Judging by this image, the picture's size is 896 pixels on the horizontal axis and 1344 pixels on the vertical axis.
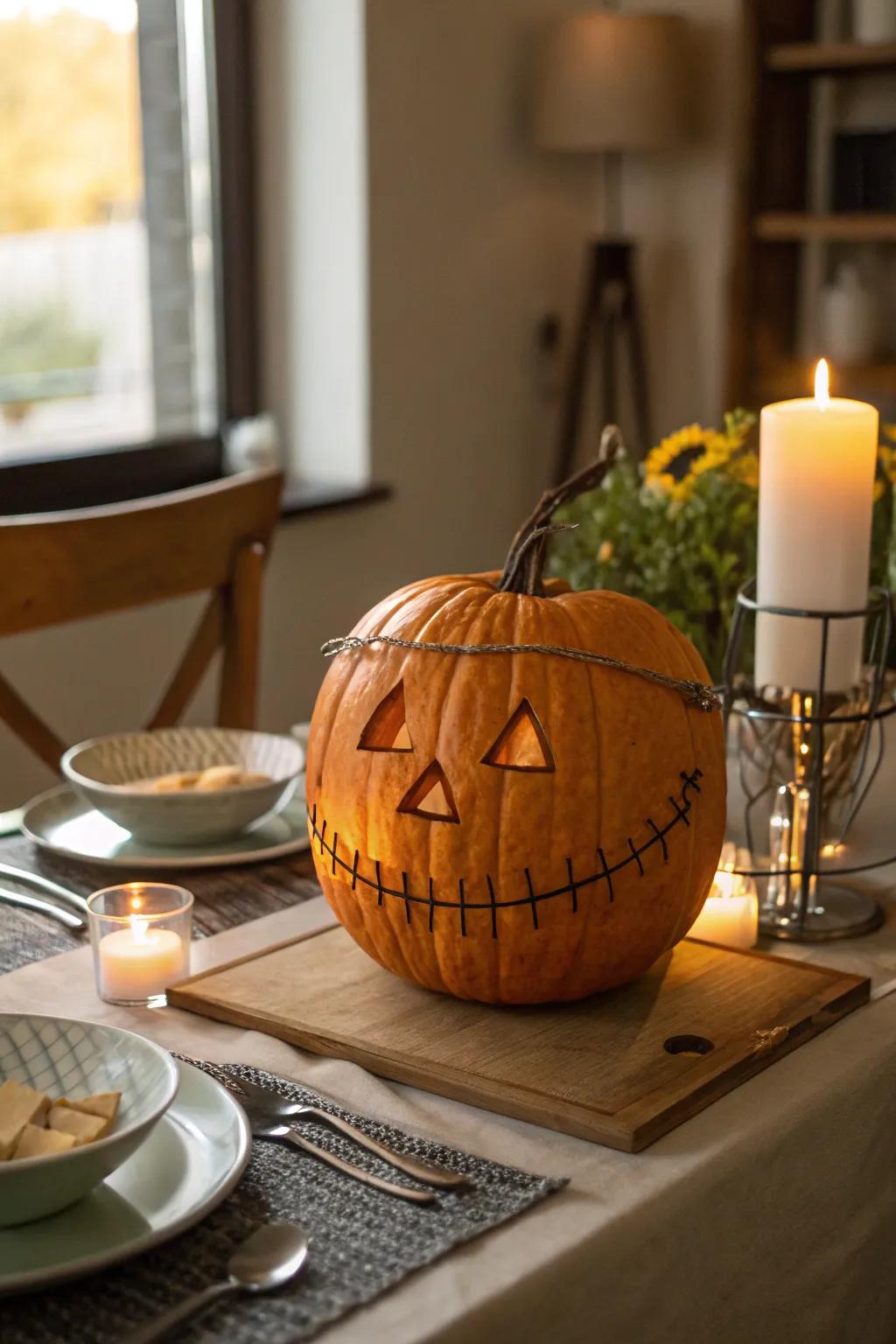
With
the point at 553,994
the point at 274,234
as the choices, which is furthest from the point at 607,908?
the point at 274,234

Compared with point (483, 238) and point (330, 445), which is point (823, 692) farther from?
point (483, 238)

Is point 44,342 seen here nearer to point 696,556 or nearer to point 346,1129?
A: point 696,556

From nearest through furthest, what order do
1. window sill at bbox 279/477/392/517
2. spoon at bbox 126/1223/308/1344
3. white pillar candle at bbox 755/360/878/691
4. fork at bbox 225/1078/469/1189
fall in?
spoon at bbox 126/1223/308/1344
fork at bbox 225/1078/469/1189
white pillar candle at bbox 755/360/878/691
window sill at bbox 279/477/392/517

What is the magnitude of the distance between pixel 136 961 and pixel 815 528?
0.45 m

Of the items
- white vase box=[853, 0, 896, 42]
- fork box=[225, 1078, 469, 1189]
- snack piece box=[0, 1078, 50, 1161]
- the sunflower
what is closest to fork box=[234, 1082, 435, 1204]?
fork box=[225, 1078, 469, 1189]

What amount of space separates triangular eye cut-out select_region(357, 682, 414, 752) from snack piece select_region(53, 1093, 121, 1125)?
0.77 feet

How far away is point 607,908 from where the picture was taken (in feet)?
2.58

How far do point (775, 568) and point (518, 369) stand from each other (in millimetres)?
2387

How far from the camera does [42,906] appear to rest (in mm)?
994

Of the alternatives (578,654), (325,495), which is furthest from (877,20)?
(578,654)

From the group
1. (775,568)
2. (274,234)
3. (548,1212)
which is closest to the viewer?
(548,1212)

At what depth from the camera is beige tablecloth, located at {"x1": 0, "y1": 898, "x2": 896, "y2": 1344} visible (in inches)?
23.2

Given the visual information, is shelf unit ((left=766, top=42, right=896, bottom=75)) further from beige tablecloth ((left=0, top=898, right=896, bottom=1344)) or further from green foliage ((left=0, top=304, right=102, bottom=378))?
beige tablecloth ((left=0, top=898, right=896, bottom=1344))

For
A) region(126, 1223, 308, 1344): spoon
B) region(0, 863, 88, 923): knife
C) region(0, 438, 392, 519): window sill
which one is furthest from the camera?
region(0, 438, 392, 519): window sill
